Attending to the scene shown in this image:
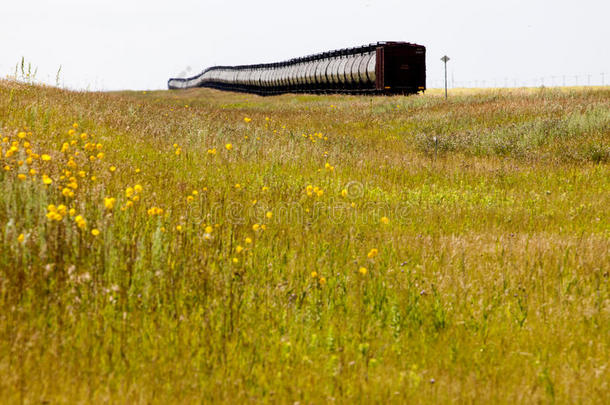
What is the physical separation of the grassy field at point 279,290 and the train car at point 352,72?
2896 cm

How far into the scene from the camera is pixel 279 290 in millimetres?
4500

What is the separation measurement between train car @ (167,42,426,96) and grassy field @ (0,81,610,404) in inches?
1140

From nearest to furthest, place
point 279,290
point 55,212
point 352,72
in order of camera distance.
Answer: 1. point 55,212
2. point 279,290
3. point 352,72

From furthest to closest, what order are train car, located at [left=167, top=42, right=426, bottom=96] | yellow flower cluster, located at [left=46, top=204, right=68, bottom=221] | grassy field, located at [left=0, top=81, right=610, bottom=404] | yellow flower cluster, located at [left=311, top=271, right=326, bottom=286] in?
train car, located at [left=167, top=42, right=426, bottom=96] < yellow flower cluster, located at [left=311, top=271, right=326, bottom=286] < yellow flower cluster, located at [left=46, top=204, right=68, bottom=221] < grassy field, located at [left=0, top=81, right=610, bottom=404]

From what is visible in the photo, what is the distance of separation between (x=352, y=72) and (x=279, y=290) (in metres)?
38.2

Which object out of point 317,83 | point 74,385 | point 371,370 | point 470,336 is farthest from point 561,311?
A: point 317,83

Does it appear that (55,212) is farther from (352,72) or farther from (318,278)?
(352,72)

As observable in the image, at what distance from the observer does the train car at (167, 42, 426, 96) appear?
119 ft

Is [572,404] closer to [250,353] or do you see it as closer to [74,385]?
[250,353]

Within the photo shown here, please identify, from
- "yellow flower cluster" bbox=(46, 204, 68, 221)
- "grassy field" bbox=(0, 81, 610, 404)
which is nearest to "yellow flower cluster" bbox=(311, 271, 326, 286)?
"grassy field" bbox=(0, 81, 610, 404)

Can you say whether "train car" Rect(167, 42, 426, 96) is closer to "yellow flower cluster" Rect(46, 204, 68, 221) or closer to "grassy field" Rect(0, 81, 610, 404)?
"grassy field" Rect(0, 81, 610, 404)

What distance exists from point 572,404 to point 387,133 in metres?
14.9

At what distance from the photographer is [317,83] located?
4847 cm

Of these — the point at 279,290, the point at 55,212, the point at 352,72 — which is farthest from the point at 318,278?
the point at 352,72
